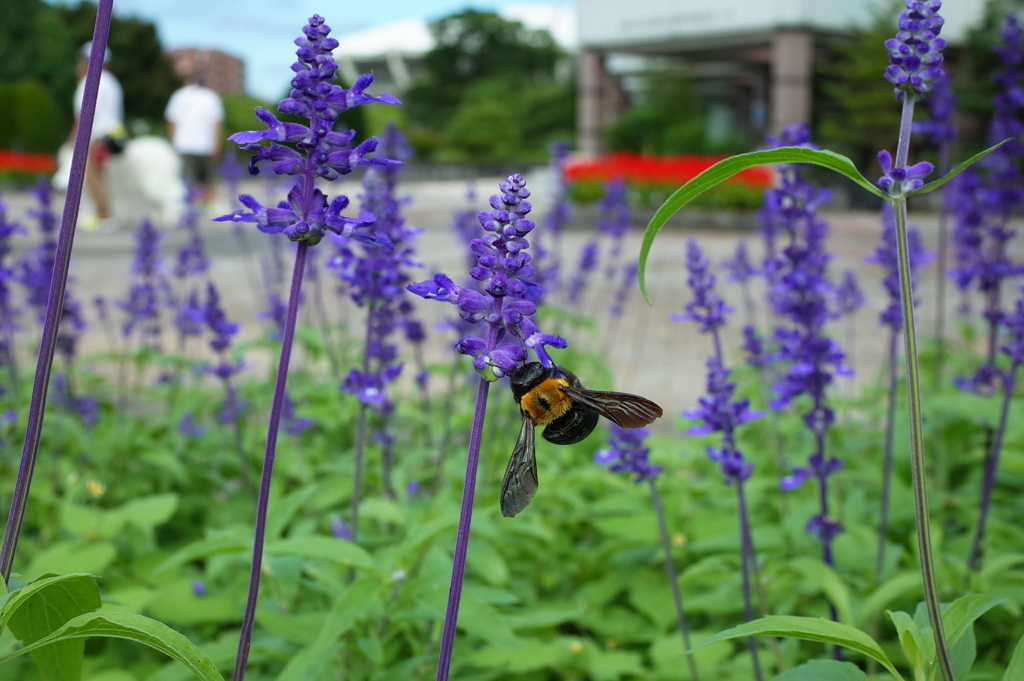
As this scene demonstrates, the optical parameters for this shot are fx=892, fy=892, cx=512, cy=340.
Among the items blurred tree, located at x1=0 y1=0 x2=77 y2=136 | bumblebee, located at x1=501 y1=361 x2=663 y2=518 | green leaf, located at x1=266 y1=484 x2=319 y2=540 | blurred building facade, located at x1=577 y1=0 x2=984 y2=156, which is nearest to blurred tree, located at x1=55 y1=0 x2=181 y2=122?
blurred tree, located at x1=0 y1=0 x2=77 y2=136

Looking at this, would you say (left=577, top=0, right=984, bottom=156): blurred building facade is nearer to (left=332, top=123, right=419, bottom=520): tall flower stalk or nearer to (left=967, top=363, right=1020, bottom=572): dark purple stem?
(left=967, top=363, right=1020, bottom=572): dark purple stem

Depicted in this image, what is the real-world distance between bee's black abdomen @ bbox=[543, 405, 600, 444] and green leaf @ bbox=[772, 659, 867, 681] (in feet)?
1.66

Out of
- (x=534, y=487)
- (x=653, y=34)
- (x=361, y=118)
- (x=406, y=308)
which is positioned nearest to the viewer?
(x=534, y=487)

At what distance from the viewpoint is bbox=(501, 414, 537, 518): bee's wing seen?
1.30 m

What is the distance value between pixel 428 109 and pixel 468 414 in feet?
242

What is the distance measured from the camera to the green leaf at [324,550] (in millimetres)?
1991

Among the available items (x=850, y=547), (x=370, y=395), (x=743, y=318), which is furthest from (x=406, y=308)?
(x=743, y=318)

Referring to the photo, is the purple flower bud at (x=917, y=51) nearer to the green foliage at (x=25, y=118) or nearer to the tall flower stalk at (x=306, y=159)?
the tall flower stalk at (x=306, y=159)

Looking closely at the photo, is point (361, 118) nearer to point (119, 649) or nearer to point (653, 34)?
point (653, 34)

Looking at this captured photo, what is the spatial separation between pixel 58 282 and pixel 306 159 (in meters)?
0.42

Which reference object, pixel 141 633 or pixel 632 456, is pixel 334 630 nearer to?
pixel 141 633

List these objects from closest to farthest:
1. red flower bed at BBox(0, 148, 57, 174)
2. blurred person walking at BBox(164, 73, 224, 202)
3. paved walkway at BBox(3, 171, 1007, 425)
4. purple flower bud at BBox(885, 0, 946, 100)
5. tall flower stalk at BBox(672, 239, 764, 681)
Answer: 1. purple flower bud at BBox(885, 0, 946, 100)
2. tall flower stalk at BBox(672, 239, 764, 681)
3. paved walkway at BBox(3, 171, 1007, 425)
4. blurred person walking at BBox(164, 73, 224, 202)
5. red flower bed at BBox(0, 148, 57, 174)

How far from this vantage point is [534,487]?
1.34 meters

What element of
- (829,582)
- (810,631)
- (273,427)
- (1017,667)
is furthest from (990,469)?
(273,427)
